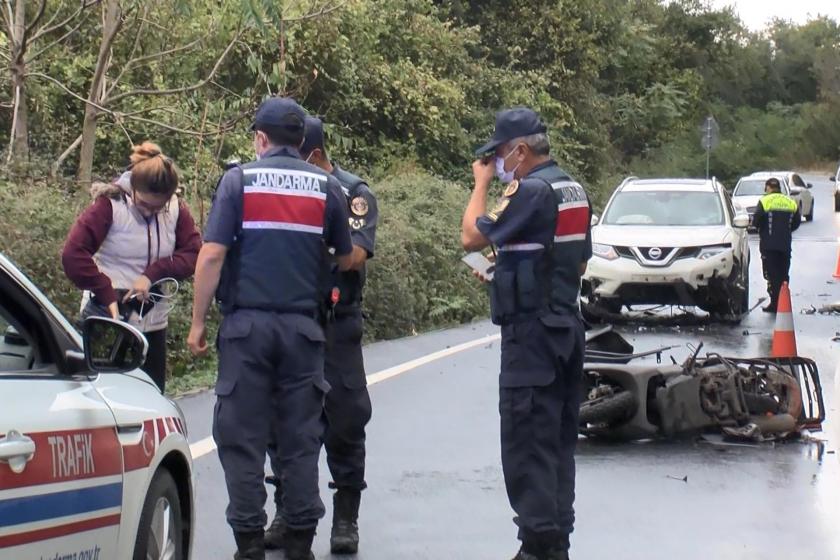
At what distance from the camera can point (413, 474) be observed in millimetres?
8102

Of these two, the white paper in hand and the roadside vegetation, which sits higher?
the roadside vegetation

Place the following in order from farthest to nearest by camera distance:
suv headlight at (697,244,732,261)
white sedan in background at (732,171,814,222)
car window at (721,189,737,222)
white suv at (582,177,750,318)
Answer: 1. white sedan in background at (732,171,814,222)
2. car window at (721,189,737,222)
3. suv headlight at (697,244,732,261)
4. white suv at (582,177,750,318)

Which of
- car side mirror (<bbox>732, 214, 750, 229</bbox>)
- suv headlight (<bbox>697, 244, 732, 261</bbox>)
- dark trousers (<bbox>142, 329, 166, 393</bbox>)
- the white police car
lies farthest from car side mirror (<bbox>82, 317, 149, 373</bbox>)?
car side mirror (<bbox>732, 214, 750, 229</bbox>)

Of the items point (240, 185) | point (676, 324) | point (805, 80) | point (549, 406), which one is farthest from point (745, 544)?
point (805, 80)

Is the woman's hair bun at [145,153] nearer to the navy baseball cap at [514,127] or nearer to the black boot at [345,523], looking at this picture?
the navy baseball cap at [514,127]

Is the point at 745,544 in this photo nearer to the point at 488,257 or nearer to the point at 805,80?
the point at 488,257

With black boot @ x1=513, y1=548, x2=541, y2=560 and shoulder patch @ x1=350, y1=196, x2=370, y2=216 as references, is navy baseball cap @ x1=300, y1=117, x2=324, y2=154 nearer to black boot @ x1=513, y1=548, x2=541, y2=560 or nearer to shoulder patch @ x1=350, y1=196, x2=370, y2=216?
shoulder patch @ x1=350, y1=196, x2=370, y2=216

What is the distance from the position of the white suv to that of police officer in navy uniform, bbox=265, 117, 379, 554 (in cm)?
1030

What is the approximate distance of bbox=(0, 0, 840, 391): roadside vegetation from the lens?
13523 millimetres

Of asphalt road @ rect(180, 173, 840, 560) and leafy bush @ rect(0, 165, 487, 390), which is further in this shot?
leafy bush @ rect(0, 165, 487, 390)

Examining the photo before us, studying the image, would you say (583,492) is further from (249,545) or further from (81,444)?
(81,444)

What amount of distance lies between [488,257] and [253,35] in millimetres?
15217

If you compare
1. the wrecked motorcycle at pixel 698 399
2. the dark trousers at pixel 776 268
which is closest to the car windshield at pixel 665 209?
the dark trousers at pixel 776 268

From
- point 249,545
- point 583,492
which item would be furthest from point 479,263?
point 583,492
